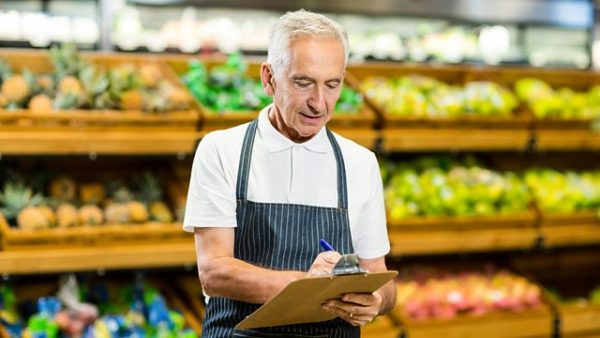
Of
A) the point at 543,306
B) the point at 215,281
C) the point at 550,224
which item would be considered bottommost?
the point at 543,306

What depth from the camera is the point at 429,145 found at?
4613 millimetres

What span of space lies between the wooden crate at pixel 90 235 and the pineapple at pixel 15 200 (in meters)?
0.06

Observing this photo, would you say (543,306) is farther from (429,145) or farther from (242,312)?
(242,312)

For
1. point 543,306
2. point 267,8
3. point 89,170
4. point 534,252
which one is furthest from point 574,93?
point 89,170

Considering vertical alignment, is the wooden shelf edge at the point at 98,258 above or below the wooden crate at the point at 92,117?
Result: below

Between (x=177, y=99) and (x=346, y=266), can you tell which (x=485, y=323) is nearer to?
(x=177, y=99)

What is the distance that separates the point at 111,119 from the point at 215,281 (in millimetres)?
1978

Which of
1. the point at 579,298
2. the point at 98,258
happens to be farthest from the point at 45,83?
the point at 579,298

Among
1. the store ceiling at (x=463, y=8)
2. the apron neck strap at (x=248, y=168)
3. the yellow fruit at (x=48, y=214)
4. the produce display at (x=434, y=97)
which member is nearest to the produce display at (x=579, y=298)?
the produce display at (x=434, y=97)

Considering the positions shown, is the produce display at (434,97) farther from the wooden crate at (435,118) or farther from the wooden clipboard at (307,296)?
the wooden clipboard at (307,296)

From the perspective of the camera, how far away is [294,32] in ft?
6.72

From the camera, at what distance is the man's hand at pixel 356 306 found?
198 cm

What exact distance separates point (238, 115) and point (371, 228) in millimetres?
1961

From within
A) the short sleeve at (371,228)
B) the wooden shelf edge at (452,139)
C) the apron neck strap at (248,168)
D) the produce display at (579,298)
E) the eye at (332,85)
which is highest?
the eye at (332,85)
